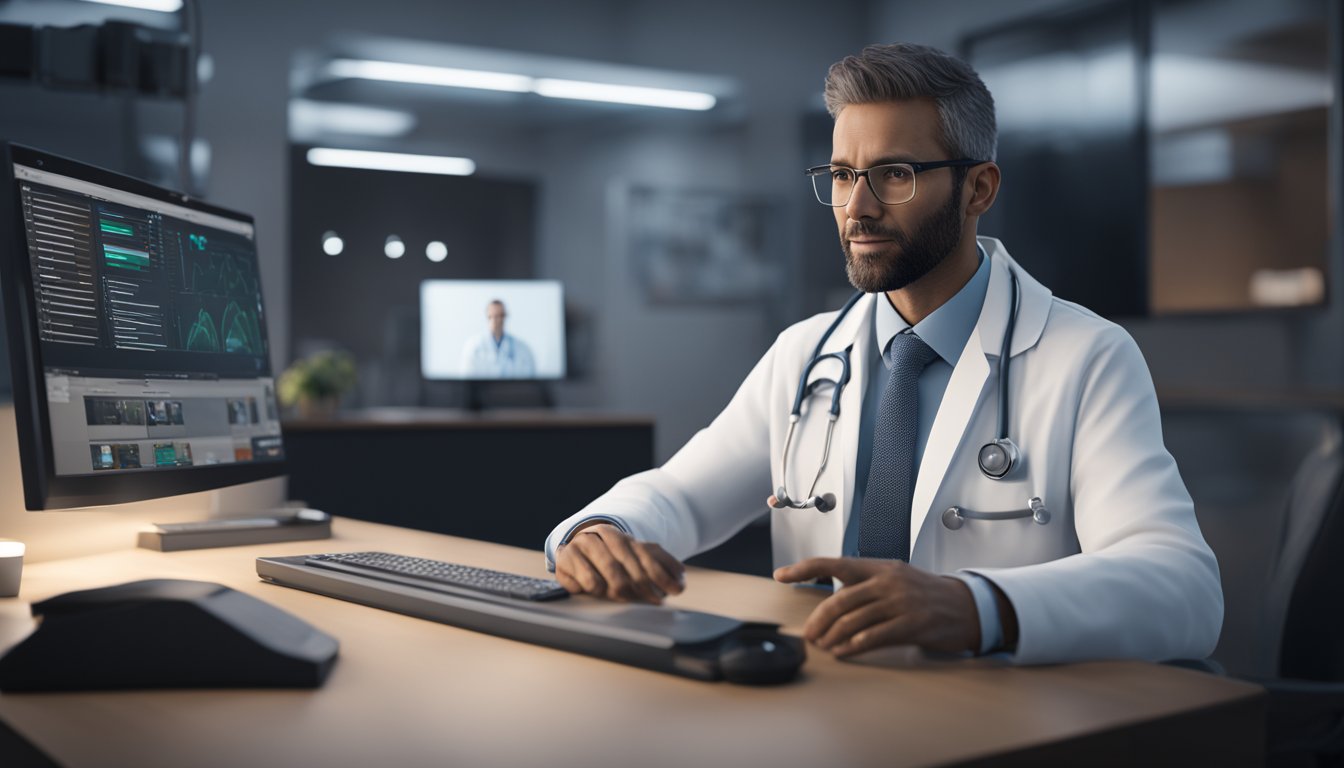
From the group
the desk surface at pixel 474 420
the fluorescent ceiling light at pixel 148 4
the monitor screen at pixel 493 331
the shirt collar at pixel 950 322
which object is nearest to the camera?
the shirt collar at pixel 950 322

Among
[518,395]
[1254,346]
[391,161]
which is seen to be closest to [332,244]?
[391,161]

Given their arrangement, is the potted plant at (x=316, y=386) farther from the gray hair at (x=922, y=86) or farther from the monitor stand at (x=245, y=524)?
the gray hair at (x=922, y=86)

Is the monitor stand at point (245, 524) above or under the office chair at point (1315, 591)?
above

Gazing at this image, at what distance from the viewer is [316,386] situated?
14.2 ft

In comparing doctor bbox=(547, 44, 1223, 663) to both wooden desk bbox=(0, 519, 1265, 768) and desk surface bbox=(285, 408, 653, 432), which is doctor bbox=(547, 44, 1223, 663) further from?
desk surface bbox=(285, 408, 653, 432)

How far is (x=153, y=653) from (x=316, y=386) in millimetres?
3513

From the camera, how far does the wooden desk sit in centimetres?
77

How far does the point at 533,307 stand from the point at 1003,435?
3.14 meters

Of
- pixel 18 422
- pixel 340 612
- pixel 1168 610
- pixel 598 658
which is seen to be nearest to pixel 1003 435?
pixel 1168 610

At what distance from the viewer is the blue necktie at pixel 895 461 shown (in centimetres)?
157

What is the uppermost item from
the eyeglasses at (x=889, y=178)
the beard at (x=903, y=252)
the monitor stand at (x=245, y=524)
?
the eyeglasses at (x=889, y=178)

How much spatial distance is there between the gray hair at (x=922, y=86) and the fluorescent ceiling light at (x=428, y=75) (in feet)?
15.9

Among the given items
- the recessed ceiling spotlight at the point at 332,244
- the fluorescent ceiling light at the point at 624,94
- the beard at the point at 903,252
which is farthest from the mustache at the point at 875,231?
the fluorescent ceiling light at the point at 624,94

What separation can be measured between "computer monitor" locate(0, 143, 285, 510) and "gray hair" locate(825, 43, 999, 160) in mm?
932
